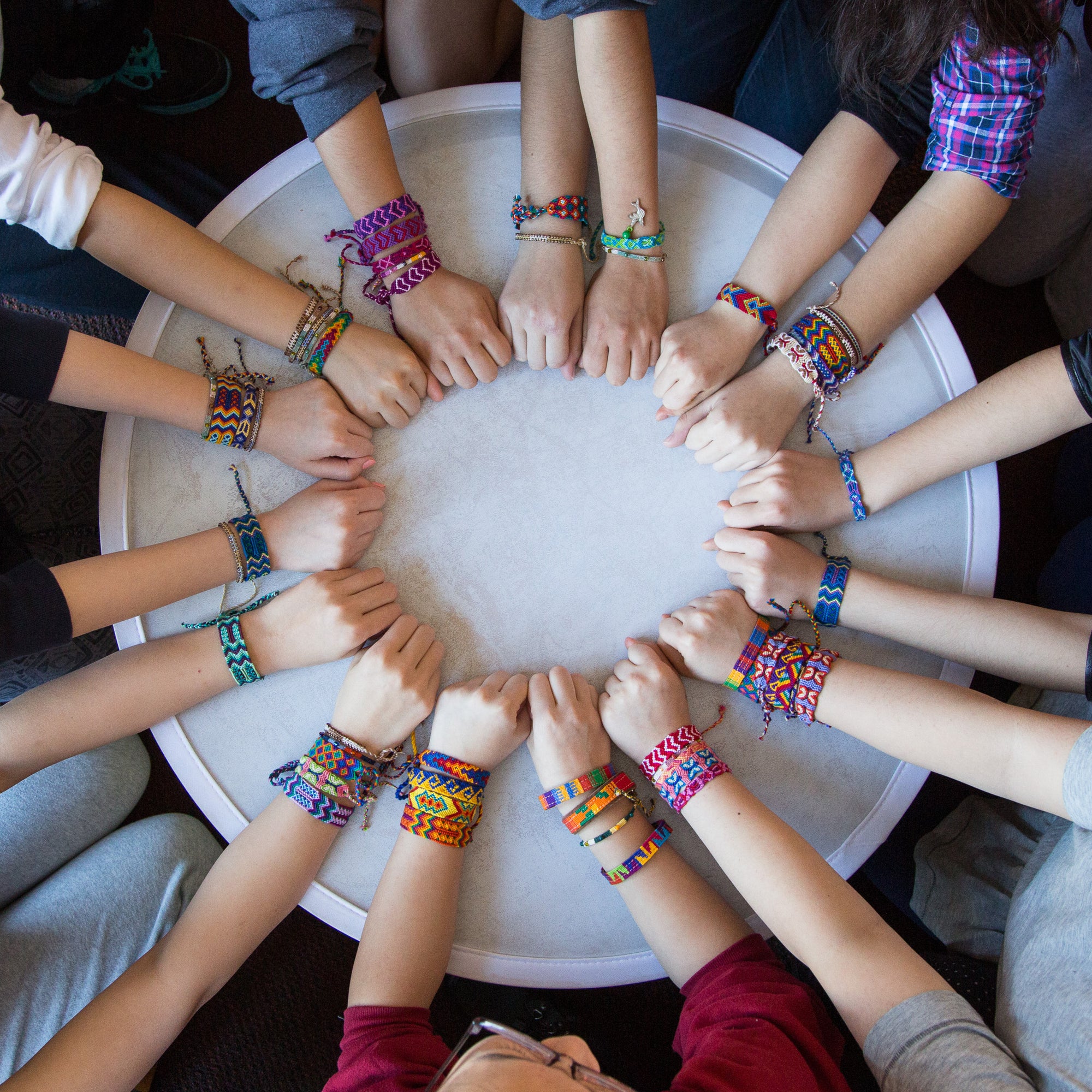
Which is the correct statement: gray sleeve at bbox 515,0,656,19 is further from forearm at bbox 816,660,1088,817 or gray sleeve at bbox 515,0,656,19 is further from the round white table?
forearm at bbox 816,660,1088,817

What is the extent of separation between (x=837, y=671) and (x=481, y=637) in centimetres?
37

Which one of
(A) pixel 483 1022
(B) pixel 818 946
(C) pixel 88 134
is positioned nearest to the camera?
(A) pixel 483 1022

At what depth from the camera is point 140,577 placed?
794mm

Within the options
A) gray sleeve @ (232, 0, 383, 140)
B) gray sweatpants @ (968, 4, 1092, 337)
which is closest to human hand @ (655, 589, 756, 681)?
gray sleeve @ (232, 0, 383, 140)

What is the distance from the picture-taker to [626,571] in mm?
834

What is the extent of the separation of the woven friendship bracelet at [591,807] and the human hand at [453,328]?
1.50ft

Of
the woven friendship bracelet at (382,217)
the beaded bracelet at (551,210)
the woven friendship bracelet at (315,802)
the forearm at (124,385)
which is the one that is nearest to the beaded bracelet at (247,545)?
the forearm at (124,385)

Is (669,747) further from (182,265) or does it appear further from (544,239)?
(182,265)

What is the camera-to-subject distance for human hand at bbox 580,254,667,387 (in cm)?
84

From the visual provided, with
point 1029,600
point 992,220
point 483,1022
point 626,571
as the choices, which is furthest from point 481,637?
point 1029,600

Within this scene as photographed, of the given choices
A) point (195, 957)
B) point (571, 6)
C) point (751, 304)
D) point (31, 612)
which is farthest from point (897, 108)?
point (195, 957)

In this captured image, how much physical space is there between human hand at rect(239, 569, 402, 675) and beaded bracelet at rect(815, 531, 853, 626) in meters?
0.45

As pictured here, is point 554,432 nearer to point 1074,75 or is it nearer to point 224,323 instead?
Answer: point 224,323

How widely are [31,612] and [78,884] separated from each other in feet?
1.30
